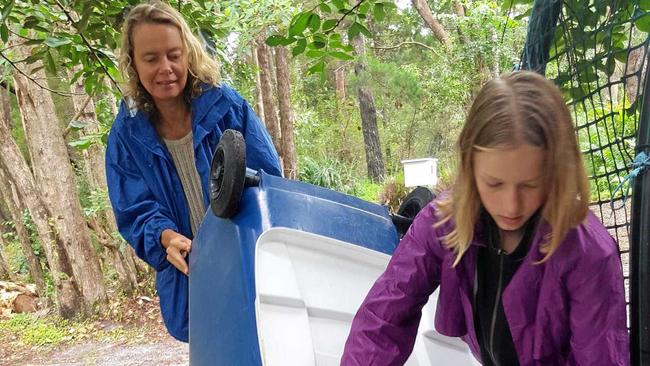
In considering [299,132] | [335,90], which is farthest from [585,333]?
[335,90]

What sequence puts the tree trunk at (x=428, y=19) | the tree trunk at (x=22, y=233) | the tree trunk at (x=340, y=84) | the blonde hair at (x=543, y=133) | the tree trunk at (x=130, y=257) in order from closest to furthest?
the blonde hair at (x=543, y=133) < the tree trunk at (x=130, y=257) < the tree trunk at (x=22, y=233) < the tree trunk at (x=428, y=19) < the tree trunk at (x=340, y=84)

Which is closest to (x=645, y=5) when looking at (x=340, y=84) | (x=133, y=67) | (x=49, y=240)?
(x=133, y=67)

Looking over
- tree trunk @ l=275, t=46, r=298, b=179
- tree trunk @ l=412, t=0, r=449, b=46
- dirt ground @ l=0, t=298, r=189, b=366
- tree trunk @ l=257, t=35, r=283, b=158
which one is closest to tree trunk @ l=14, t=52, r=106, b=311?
dirt ground @ l=0, t=298, r=189, b=366

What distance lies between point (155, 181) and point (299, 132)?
29.8ft

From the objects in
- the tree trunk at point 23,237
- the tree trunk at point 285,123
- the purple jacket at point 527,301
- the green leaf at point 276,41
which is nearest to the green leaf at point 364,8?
the green leaf at point 276,41

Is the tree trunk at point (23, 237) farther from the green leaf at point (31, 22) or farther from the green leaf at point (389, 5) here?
the green leaf at point (389, 5)

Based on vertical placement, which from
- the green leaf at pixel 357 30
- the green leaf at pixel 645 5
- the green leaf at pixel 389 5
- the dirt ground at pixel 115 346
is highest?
the green leaf at pixel 389 5

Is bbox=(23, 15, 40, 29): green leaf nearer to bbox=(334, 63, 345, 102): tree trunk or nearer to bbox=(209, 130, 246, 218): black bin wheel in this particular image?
bbox=(209, 130, 246, 218): black bin wheel

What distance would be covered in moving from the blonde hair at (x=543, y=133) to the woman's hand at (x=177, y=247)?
1021 mm

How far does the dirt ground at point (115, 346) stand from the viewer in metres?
4.88

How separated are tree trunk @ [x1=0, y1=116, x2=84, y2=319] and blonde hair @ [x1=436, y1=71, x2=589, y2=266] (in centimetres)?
584

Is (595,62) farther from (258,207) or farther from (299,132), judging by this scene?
(299,132)

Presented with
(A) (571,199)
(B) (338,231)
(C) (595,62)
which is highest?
(C) (595,62)

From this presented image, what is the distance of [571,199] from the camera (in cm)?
91
